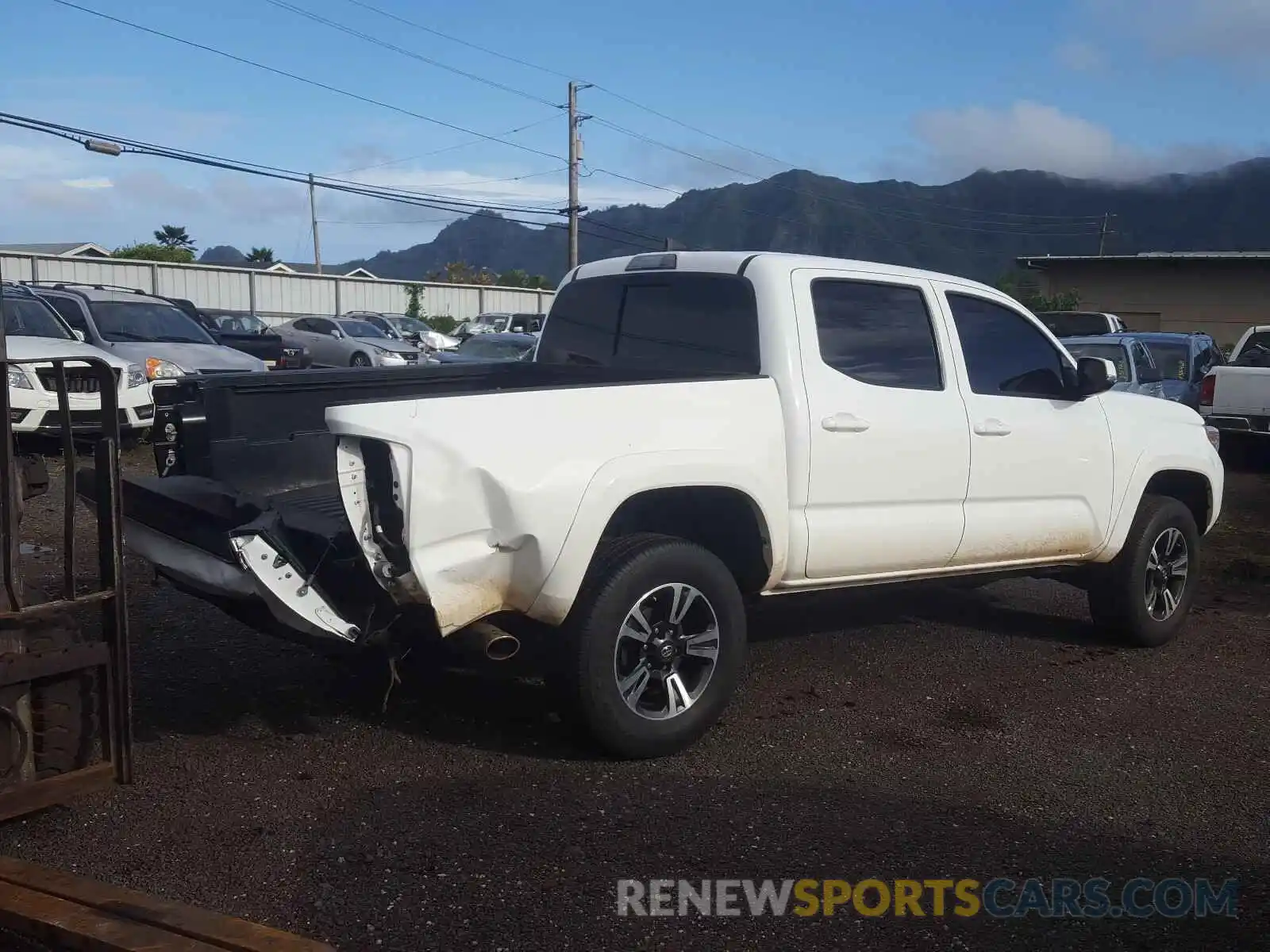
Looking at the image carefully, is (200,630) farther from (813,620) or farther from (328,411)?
(813,620)

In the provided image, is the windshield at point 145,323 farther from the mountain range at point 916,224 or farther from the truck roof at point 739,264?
the mountain range at point 916,224

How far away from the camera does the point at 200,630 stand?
20.8ft

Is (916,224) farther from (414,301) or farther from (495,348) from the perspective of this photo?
(495,348)

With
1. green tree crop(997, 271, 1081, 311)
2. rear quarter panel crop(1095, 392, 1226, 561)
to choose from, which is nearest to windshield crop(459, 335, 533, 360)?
rear quarter panel crop(1095, 392, 1226, 561)

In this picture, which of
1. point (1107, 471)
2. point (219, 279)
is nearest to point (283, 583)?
point (1107, 471)

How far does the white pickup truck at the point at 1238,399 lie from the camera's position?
46.8 ft

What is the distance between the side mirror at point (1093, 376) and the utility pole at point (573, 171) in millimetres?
30931

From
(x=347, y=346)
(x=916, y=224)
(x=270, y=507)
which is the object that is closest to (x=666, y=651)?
(x=270, y=507)

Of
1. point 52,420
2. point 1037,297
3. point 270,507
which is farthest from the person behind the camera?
point 1037,297

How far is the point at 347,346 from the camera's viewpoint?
28.3 m

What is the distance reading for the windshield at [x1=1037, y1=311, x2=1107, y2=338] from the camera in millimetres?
22297

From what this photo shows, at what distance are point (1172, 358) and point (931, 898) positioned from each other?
1424 cm

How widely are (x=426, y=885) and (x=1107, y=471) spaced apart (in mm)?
4144

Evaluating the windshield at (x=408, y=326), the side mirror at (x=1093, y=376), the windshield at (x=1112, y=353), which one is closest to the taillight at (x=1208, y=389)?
the windshield at (x=1112, y=353)
